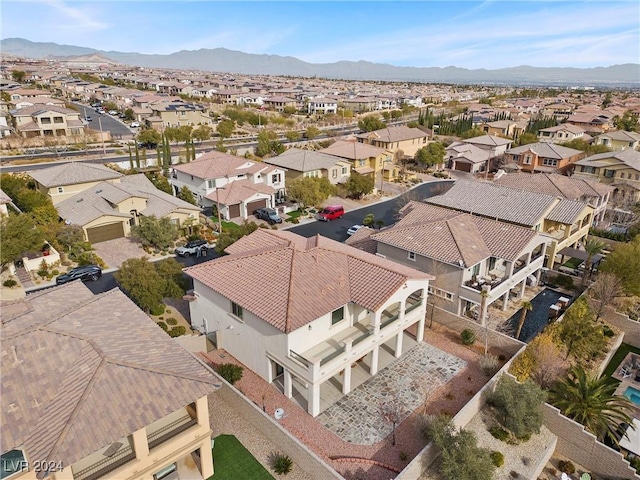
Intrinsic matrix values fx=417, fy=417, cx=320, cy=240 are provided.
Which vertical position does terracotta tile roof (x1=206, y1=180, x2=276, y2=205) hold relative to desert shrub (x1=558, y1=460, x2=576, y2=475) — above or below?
above

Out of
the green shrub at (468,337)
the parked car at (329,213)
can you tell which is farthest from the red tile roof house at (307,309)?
the parked car at (329,213)

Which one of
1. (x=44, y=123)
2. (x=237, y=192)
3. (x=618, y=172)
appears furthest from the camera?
(x=44, y=123)

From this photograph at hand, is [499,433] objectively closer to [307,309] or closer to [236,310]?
[307,309]

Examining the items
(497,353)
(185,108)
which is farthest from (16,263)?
(185,108)

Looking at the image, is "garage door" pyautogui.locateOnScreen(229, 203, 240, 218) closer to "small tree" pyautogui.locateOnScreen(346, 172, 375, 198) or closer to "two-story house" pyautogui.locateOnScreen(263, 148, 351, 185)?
"two-story house" pyautogui.locateOnScreen(263, 148, 351, 185)

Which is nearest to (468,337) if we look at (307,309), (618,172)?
(307,309)

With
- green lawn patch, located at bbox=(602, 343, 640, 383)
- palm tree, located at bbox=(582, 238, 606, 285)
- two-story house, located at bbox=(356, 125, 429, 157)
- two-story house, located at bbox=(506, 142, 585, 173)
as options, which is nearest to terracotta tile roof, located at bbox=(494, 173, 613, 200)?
palm tree, located at bbox=(582, 238, 606, 285)

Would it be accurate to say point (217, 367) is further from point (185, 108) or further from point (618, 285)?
point (185, 108)
